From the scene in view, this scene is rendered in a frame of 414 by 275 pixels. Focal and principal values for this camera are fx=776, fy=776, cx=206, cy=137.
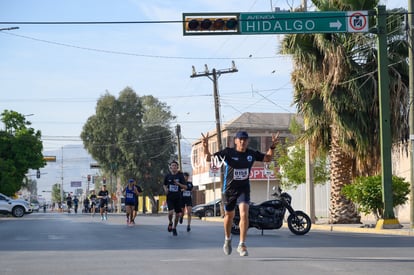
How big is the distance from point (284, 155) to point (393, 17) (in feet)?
47.2

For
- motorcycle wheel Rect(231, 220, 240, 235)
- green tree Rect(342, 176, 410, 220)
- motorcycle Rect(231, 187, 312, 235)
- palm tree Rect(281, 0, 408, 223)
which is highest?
palm tree Rect(281, 0, 408, 223)

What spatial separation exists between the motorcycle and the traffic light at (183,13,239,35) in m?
5.07

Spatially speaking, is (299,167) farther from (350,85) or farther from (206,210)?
(206,210)

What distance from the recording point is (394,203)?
80.0 ft

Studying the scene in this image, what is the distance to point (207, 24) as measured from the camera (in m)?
22.3

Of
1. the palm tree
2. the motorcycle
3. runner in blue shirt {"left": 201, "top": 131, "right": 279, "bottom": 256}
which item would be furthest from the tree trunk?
runner in blue shirt {"left": 201, "top": 131, "right": 279, "bottom": 256}

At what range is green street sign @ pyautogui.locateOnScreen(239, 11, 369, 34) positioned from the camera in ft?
74.2

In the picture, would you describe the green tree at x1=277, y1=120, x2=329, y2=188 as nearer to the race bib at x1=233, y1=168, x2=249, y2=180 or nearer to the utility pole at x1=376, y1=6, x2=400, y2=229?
the utility pole at x1=376, y1=6, x2=400, y2=229

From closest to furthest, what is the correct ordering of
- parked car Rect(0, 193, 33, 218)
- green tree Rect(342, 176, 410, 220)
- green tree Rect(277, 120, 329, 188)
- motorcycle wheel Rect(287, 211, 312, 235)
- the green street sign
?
motorcycle wheel Rect(287, 211, 312, 235)
the green street sign
green tree Rect(342, 176, 410, 220)
green tree Rect(277, 120, 329, 188)
parked car Rect(0, 193, 33, 218)

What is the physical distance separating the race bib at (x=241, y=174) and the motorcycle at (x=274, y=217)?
7690mm

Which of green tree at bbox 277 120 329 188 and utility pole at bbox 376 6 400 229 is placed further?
green tree at bbox 277 120 329 188

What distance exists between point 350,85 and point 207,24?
610 cm

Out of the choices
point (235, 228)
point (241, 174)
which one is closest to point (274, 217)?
point (235, 228)

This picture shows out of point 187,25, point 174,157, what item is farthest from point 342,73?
point 174,157
